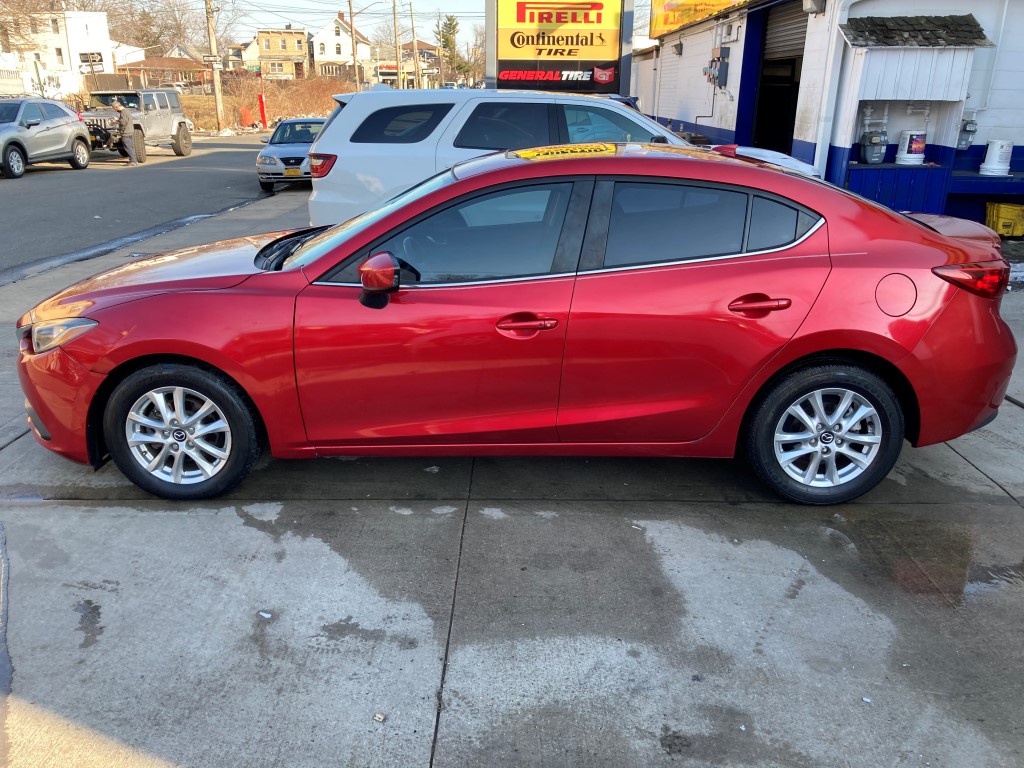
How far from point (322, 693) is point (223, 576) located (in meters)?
0.87

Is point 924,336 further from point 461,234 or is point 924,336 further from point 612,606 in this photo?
point 461,234

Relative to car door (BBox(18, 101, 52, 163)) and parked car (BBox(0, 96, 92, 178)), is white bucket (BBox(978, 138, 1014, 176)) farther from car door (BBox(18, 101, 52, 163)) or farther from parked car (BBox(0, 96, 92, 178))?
car door (BBox(18, 101, 52, 163))

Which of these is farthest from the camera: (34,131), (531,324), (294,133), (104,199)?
(34,131)

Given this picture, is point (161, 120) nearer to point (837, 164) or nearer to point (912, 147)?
point (837, 164)

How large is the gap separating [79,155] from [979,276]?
22.2 metres

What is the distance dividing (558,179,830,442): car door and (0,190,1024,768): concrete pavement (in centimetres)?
54

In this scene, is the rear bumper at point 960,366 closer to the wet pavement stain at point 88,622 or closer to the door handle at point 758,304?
the door handle at point 758,304

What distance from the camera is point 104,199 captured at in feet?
51.0

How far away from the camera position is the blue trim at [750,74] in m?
13.1

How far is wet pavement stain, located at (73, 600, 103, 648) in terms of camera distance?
3018 millimetres

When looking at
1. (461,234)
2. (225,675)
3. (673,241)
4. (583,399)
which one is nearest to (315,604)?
(225,675)

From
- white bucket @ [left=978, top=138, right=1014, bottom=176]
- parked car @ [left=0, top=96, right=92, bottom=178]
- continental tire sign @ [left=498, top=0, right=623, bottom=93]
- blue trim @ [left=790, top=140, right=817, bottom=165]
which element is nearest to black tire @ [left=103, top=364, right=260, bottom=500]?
blue trim @ [left=790, top=140, right=817, bottom=165]

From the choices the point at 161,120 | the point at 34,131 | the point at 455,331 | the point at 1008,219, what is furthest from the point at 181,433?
the point at 161,120

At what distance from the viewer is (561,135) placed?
25.0ft
